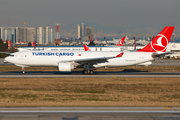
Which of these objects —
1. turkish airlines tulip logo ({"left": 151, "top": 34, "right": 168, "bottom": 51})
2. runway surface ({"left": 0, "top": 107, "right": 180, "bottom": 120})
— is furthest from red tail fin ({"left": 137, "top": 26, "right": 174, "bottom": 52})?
runway surface ({"left": 0, "top": 107, "right": 180, "bottom": 120})

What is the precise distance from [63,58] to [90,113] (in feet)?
76.9

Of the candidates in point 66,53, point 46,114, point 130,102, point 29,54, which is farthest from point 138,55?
point 46,114

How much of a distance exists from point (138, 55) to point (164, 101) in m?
20.2

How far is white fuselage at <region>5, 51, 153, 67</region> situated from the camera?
123ft

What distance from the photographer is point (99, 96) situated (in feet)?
71.9

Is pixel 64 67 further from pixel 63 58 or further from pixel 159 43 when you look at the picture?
pixel 159 43

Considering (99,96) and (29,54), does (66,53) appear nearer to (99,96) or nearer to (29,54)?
(29,54)

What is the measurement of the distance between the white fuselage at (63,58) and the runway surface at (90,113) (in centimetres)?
2084

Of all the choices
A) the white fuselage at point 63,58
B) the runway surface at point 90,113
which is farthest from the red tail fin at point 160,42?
the runway surface at point 90,113

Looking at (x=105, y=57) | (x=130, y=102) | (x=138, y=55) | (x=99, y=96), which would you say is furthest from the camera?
(x=138, y=55)

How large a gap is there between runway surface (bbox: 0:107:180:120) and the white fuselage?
20.8 meters

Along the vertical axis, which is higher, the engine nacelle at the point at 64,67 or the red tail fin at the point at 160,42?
the red tail fin at the point at 160,42

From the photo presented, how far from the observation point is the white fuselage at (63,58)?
3750cm

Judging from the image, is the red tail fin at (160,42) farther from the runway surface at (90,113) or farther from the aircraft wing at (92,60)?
the runway surface at (90,113)
